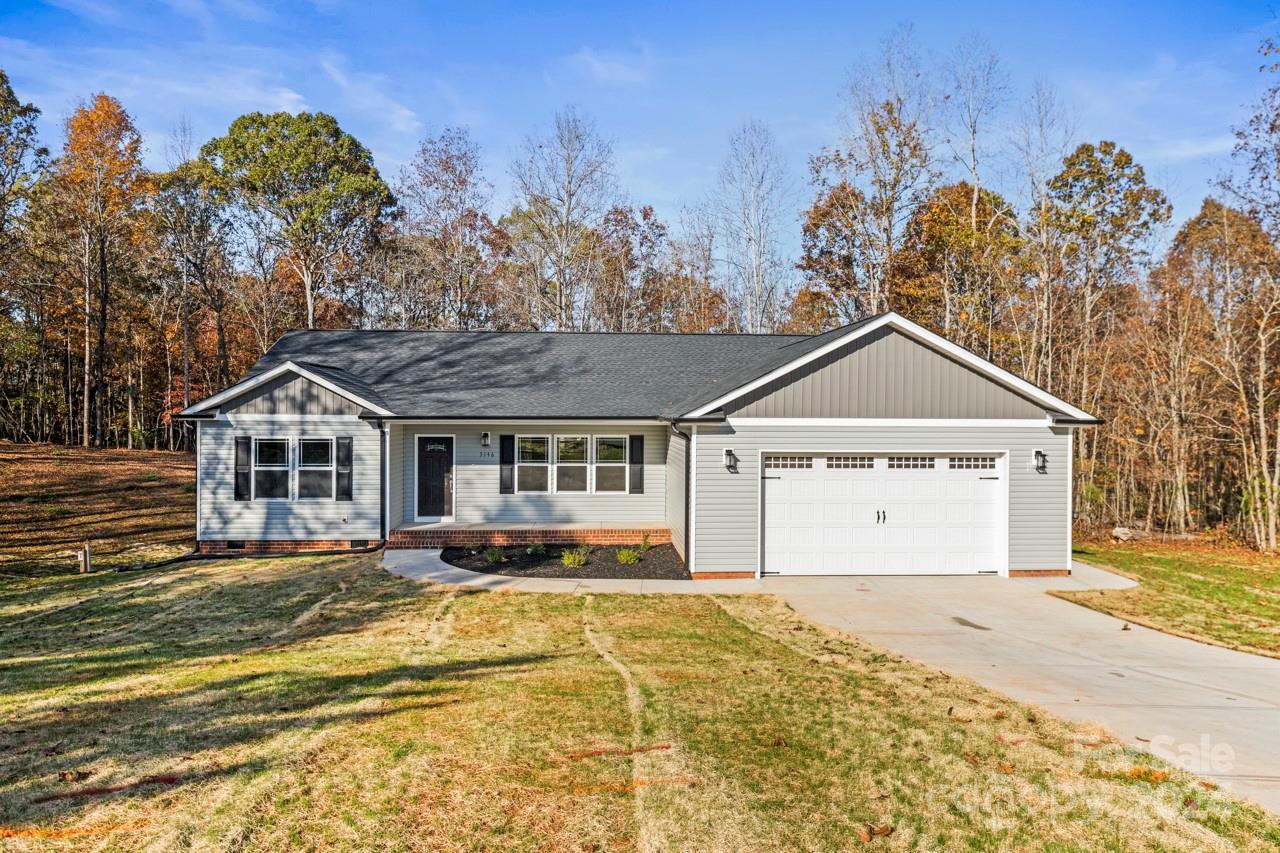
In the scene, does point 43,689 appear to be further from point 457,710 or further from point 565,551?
point 565,551

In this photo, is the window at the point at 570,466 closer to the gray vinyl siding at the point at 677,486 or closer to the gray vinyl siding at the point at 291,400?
the gray vinyl siding at the point at 677,486

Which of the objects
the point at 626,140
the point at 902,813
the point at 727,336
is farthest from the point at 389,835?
the point at 626,140

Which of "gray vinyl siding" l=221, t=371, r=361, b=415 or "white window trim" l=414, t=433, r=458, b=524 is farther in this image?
"white window trim" l=414, t=433, r=458, b=524

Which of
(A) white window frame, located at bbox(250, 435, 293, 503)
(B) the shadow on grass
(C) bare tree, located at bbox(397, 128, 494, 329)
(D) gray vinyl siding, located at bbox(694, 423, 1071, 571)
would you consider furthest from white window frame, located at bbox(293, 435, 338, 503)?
(C) bare tree, located at bbox(397, 128, 494, 329)

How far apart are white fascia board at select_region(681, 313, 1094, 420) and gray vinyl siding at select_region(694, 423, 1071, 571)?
1.38 ft

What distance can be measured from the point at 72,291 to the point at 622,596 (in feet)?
96.1

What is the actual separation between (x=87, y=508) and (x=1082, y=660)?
20.9 metres

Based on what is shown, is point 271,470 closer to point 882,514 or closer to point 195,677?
point 195,677

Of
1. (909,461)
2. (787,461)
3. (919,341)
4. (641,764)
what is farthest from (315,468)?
(919,341)

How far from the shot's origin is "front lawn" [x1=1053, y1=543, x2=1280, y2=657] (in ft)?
30.1

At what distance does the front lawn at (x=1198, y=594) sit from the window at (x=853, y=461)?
3.60m

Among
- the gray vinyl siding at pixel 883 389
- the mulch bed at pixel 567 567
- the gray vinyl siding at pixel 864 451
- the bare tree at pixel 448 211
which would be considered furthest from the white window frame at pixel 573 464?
the bare tree at pixel 448 211

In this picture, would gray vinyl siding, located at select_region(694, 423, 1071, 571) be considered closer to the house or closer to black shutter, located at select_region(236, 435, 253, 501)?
the house

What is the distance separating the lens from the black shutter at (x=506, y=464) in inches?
602
